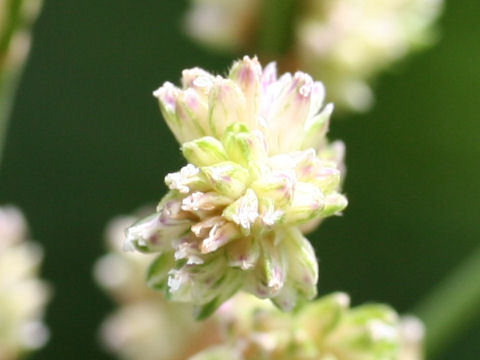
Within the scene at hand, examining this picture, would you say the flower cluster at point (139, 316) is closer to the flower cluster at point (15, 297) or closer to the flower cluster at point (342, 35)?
the flower cluster at point (15, 297)

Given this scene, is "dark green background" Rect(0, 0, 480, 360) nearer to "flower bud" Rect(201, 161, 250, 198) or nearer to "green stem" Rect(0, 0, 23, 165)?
"green stem" Rect(0, 0, 23, 165)

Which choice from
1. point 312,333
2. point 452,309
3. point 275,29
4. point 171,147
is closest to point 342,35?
point 275,29

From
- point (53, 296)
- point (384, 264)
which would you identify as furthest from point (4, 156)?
point (384, 264)

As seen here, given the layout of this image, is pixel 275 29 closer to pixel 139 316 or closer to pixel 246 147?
pixel 139 316

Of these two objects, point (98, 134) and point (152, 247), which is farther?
point (98, 134)

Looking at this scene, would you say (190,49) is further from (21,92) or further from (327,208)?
(327,208)
